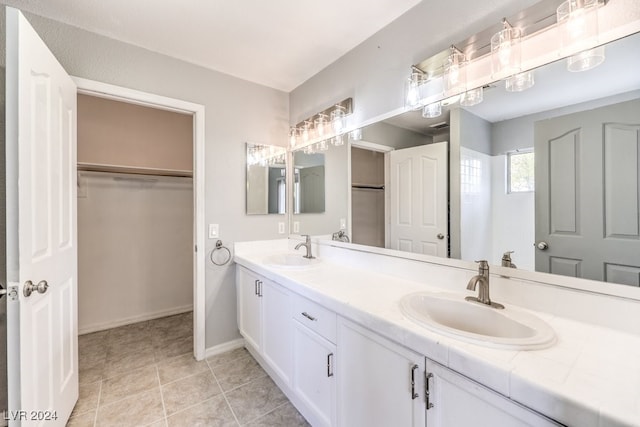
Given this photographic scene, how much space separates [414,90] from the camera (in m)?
1.56

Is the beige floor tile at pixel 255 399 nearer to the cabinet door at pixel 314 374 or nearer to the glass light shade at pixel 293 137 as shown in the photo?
the cabinet door at pixel 314 374

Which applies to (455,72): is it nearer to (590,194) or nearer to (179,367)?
(590,194)

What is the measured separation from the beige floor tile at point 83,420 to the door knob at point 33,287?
0.95 m

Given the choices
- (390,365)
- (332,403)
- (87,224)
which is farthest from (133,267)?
(390,365)

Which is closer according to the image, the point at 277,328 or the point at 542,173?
the point at 542,173

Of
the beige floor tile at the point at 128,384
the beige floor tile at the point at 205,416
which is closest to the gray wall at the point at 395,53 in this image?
the beige floor tile at the point at 205,416

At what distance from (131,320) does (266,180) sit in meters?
2.19

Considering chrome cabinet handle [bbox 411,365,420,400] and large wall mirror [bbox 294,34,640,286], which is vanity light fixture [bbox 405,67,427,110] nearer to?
large wall mirror [bbox 294,34,640,286]

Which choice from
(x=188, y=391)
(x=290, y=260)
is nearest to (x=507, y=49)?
(x=290, y=260)

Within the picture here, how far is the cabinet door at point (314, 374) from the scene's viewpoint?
51.7 inches

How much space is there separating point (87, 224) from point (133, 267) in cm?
63

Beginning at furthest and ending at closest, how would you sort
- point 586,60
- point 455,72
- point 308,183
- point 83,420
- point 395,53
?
point 308,183 → point 395,53 → point 83,420 → point 455,72 → point 586,60

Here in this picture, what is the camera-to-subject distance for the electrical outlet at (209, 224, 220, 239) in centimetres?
228

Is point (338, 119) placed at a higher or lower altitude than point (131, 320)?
higher
